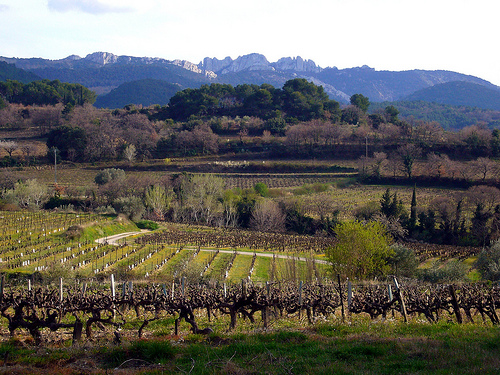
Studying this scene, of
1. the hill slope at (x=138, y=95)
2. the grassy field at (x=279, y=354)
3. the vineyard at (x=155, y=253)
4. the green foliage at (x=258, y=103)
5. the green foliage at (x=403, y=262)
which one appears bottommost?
the vineyard at (x=155, y=253)

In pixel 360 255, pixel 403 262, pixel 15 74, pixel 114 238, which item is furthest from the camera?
pixel 15 74

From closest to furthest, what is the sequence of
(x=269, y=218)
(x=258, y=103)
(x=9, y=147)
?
1. (x=269, y=218)
2. (x=9, y=147)
3. (x=258, y=103)

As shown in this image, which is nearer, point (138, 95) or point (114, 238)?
point (114, 238)

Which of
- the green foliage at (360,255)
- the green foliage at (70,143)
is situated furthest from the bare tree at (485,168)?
the green foliage at (70,143)

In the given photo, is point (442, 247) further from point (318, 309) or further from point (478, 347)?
point (478, 347)

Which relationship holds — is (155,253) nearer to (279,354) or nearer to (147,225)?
(147,225)

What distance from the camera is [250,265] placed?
1027 inches

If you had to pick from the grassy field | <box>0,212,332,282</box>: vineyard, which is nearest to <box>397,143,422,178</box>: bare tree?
<box>0,212,332,282</box>: vineyard

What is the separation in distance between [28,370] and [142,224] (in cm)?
3498

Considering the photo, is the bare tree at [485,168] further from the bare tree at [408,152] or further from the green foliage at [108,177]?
the green foliage at [108,177]

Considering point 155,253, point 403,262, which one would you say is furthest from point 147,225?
point 403,262

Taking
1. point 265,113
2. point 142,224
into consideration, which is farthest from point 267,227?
point 265,113

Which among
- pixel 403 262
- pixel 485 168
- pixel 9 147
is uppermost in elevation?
pixel 485 168

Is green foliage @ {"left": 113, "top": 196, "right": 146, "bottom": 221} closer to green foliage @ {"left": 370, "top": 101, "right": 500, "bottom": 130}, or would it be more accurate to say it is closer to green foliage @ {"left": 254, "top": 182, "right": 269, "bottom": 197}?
green foliage @ {"left": 254, "top": 182, "right": 269, "bottom": 197}
